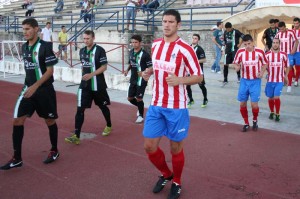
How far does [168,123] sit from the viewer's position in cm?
423

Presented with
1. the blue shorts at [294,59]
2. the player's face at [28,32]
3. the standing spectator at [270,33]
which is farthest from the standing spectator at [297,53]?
the player's face at [28,32]

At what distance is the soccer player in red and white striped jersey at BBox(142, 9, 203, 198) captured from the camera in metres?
4.11

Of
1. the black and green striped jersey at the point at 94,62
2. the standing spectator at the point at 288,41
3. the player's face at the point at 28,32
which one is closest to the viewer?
the player's face at the point at 28,32

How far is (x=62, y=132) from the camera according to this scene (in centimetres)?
755

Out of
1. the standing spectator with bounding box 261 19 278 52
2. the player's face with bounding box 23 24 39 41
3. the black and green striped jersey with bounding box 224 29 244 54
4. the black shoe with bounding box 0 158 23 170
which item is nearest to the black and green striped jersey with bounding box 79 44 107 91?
the player's face with bounding box 23 24 39 41

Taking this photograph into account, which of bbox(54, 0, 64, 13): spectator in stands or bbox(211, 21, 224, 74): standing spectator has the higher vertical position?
bbox(54, 0, 64, 13): spectator in stands

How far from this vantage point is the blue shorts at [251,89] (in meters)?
7.21

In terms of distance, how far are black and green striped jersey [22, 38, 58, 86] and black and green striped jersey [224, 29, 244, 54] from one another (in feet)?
24.3

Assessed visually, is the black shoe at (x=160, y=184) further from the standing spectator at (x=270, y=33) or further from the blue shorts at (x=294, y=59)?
the standing spectator at (x=270, y=33)

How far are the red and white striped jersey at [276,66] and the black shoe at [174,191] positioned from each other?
4552 millimetres

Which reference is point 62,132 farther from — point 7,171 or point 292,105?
point 292,105

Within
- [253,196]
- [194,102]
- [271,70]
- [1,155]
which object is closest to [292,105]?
[271,70]

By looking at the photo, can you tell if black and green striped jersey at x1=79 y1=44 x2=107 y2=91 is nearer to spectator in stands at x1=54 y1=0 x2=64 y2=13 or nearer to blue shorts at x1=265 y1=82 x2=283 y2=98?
blue shorts at x1=265 y1=82 x2=283 y2=98

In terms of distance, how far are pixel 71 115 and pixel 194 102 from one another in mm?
3528
